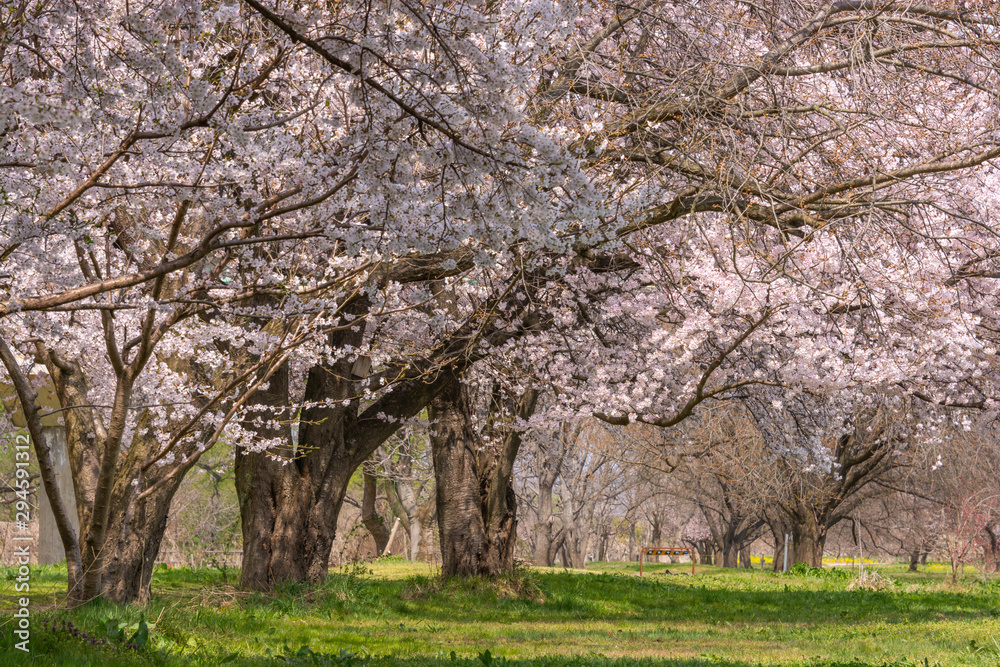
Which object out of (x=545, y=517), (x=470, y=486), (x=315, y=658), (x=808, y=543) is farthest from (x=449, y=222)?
(x=545, y=517)

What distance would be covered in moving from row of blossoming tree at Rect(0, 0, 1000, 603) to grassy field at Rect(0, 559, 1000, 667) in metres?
0.78

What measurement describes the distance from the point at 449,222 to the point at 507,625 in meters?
6.19

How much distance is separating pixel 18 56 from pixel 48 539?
13691 mm

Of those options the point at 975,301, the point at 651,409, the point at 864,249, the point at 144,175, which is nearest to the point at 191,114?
the point at 144,175

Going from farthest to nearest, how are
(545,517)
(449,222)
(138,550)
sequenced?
(545,517), (138,550), (449,222)

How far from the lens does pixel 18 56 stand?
12.3 feet

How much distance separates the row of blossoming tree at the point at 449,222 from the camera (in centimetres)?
421

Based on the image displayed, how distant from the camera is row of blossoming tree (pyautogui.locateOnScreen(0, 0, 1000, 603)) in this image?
421 cm

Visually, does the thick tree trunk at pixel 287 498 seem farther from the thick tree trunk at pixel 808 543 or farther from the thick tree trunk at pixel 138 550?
the thick tree trunk at pixel 808 543

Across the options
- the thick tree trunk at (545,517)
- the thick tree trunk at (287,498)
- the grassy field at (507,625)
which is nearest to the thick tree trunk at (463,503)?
the grassy field at (507,625)

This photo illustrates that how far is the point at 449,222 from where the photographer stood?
475 centimetres

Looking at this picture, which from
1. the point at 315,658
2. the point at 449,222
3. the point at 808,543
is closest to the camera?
the point at 449,222

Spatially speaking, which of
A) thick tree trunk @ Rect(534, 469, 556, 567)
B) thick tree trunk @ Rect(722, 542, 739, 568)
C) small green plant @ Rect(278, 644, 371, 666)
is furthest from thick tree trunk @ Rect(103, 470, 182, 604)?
thick tree trunk @ Rect(722, 542, 739, 568)

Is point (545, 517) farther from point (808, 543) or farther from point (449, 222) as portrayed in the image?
point (449, 222)
